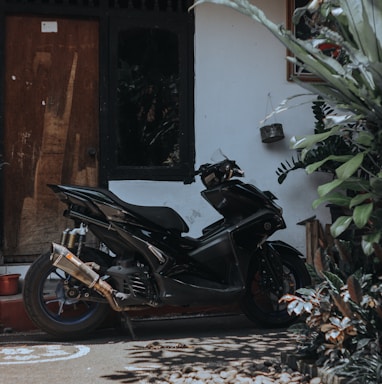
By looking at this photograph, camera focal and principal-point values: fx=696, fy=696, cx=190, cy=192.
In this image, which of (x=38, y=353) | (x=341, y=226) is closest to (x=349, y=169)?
(x=341, y=226)

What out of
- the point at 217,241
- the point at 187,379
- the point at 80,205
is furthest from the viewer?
the point at 217,241

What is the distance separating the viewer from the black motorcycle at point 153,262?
5.44 meters

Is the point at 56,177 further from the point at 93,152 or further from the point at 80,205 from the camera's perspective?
the point at 80,205

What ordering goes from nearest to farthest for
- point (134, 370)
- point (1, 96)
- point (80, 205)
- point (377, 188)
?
point (377, 188) → point (134, 370) → point (80, 205) → point (1, 96)

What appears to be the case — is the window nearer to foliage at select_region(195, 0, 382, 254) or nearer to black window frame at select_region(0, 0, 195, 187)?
black window frame at select_region(0, 0, 195, 187)

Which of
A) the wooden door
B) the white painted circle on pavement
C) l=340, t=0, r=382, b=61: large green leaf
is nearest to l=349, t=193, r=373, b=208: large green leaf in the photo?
l=340, t=0, r=382, b=61: large green leaf

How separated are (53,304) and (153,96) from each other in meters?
2.38

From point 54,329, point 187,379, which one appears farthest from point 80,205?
point 187,379

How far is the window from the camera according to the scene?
6902 millimetres

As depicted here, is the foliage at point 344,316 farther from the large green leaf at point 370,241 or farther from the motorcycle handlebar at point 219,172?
the motorcycle handlebar at point 219,172

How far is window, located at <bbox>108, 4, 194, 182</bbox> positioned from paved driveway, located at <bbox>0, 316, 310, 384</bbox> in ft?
5.31

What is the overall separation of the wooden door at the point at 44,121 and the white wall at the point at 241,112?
0.81 m

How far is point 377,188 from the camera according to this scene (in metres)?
3.71

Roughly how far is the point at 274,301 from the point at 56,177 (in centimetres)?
242
